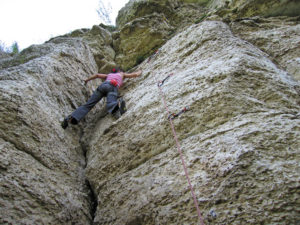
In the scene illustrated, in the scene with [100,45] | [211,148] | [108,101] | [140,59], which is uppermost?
[100,45]

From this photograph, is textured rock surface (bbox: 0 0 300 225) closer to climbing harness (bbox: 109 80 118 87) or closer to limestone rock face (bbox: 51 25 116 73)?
climbing harness (bbox: 109 80 118 87)

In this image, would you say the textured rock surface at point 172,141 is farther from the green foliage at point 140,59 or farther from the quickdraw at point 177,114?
the green foliage at point 140,59

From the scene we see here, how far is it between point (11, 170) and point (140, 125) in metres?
2.09

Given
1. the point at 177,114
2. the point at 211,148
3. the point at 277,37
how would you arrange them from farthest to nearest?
the point at 277,37
the point at 177,114
the point at 211,148

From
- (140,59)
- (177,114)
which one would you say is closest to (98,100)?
(177,114)

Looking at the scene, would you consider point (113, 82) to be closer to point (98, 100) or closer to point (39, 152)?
point (98, 100)

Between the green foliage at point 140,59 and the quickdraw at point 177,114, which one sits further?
the green foliage at point 140,59

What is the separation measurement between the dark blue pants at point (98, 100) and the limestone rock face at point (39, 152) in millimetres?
350

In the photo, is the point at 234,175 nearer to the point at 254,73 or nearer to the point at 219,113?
the point at 219,113

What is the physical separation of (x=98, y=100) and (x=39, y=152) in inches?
81.9

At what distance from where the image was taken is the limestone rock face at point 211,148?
1.76m

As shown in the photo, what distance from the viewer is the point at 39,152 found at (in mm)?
3201

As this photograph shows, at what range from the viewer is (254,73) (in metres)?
2.91

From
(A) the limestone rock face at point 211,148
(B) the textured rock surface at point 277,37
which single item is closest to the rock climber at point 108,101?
(A) the limestone rock face at point 211,148
